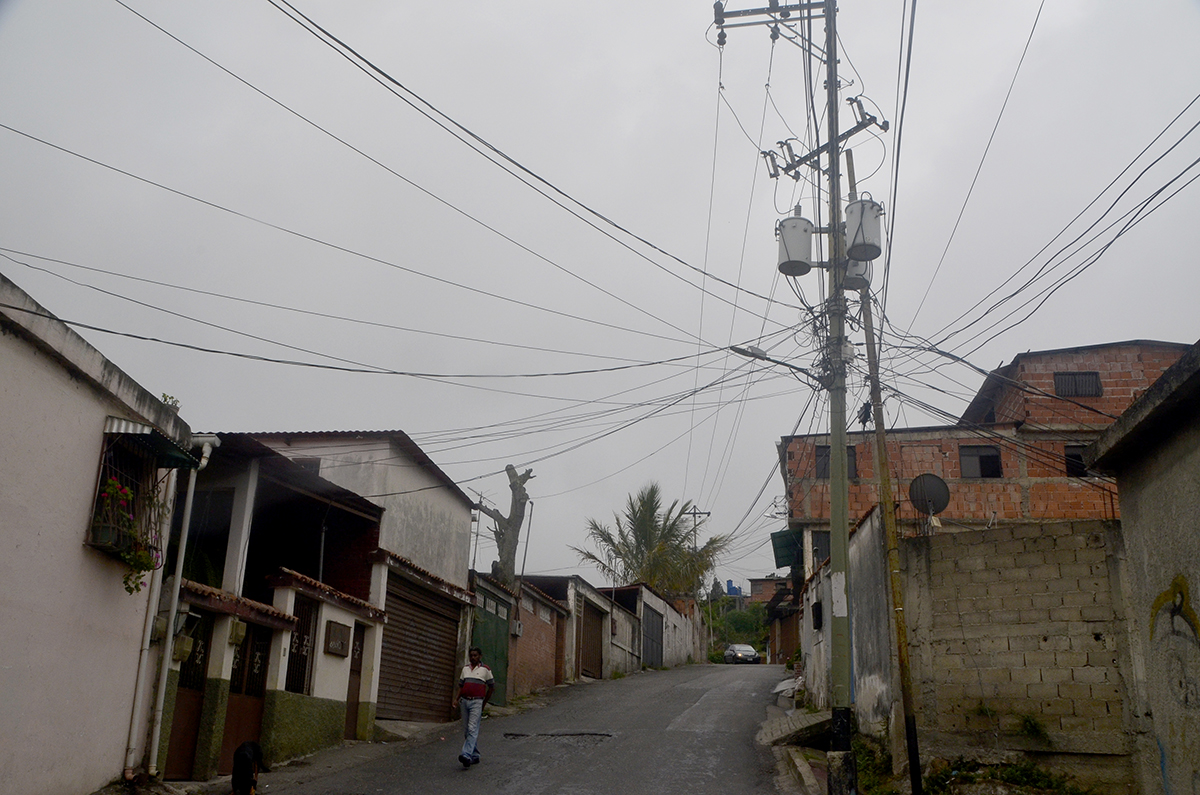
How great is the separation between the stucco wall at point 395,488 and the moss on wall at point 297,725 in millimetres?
4028

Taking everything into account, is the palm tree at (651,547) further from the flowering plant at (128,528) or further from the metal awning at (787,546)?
the flowering plant at (128,528)

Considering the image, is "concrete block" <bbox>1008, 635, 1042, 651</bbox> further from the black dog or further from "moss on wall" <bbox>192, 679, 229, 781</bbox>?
"moss on wall" <bbox>192, 679, 229, 781</bbox>

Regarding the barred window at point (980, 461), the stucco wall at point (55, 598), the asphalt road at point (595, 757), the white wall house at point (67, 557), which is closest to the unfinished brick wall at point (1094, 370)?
the barred window at point (980, 461)

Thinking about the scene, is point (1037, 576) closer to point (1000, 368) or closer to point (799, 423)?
point (799, 423)

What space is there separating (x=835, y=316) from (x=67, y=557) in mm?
9459

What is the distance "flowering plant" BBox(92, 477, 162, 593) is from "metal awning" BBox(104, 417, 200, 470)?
0.45 metres

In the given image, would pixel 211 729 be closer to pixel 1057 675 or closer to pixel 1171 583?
pixel 1057 675

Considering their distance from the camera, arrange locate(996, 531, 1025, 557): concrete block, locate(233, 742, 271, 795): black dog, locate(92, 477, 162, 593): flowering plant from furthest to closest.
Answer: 1. locate(996, 531, 1025, 557): concrete block
2. locate(92, 477, 162, 593): flowering plant
3. locate(233, 742, 271, 795): black dog

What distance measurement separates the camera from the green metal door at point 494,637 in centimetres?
2120

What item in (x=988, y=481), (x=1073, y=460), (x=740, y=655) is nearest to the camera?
(x=1073, y=460)

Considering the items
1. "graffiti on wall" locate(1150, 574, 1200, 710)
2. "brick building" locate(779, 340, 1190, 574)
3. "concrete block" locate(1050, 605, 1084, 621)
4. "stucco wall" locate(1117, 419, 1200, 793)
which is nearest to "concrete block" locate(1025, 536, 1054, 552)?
"concrete block" locate(1050, 605, 1084, 621)

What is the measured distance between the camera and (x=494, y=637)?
22.0 meters

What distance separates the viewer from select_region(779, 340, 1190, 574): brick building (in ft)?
92.3

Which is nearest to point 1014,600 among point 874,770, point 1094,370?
point 874,770
